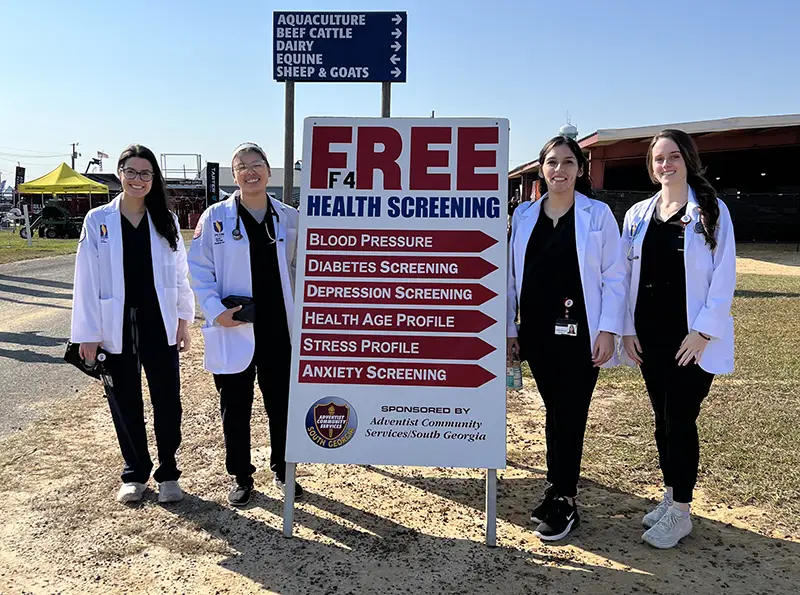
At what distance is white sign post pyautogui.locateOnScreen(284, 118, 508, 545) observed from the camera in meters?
3.07

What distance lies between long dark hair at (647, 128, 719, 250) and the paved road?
4.82 metres

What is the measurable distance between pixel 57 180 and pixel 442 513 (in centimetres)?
2873

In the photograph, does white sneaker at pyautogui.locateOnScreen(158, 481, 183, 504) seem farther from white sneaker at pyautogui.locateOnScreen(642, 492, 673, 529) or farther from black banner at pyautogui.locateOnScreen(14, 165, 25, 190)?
black banner at pyautogui.locateOnScreen(14, 165, 25, 190)

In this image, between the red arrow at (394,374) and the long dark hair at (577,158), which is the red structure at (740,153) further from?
the red arrow at (394,374)

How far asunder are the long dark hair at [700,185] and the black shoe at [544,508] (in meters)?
1.45

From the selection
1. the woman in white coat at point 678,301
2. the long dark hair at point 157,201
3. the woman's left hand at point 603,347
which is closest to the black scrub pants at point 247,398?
the long dark hair at point 157,201

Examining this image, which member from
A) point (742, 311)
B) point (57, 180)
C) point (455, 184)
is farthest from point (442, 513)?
point (57, 180)

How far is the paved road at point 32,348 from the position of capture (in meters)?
5.33

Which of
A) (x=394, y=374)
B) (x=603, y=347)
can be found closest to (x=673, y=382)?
(x=603, y=347)

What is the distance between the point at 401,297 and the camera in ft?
10.2

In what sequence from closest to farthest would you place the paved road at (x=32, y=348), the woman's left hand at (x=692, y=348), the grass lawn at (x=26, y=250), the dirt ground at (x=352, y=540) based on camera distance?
the dirt ground at (x=352, y=540) < the woman's left hand at (x=692, y=348) < the paved road at (x=32, y=348) < the grass lawn at (x=26, y=250)

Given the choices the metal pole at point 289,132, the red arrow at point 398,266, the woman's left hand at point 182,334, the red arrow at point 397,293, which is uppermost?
the metal pole at point 289,132

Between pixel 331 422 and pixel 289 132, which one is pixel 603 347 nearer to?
pixel 331 422

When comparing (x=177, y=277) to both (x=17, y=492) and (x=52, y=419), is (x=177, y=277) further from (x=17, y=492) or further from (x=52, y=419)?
(x=52, y=419)
